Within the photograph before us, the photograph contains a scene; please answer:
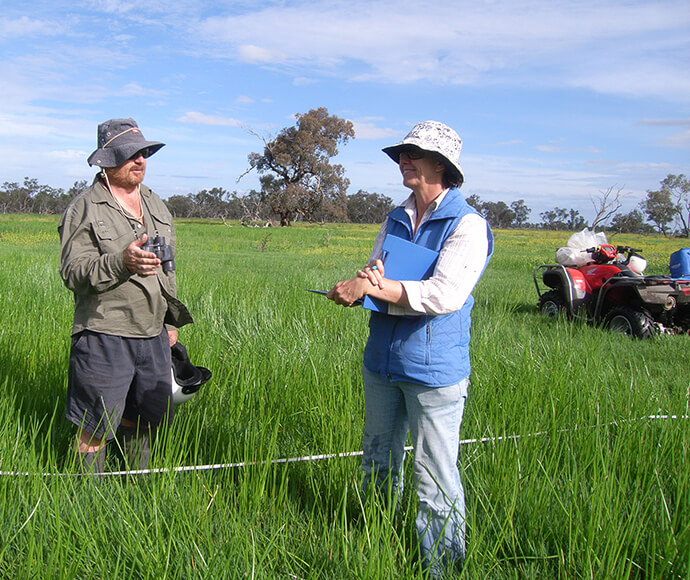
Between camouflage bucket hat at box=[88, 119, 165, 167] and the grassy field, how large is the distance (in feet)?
3.59

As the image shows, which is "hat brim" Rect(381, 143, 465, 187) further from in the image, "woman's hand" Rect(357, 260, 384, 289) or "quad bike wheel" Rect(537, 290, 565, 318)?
"quad bike wheel" Rect(537, 290, 565, 318)

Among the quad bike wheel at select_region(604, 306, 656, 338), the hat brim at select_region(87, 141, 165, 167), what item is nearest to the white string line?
the hat brim at select_region(87, 141, 165, 167)

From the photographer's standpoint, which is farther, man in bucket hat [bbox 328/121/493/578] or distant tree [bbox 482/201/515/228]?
distant tree [bbox 482/201/515/228]

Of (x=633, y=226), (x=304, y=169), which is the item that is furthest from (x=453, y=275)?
(x=633, y=226)

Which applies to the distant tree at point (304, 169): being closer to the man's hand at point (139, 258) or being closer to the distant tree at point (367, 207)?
the distant tree at point (367, 207)

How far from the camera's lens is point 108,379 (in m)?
2.60

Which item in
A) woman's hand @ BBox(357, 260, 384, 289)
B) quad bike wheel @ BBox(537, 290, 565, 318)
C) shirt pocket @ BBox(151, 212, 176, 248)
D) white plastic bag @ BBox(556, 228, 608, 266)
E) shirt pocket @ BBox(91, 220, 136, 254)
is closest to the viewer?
woman's hand @ BBox(357, 260, 384, 289)

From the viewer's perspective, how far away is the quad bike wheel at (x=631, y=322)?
624 cm

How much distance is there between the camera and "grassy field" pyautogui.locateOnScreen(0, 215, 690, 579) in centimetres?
194

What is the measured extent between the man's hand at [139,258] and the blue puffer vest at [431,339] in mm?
924

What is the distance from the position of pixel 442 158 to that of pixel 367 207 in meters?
106

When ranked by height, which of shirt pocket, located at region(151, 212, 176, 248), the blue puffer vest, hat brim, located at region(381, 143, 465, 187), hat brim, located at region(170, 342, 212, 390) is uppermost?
hat brim, located at region(381, 143, 465, 187)

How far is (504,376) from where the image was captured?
4.03m

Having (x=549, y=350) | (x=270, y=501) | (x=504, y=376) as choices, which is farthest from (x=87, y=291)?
(x=549, y=350)
